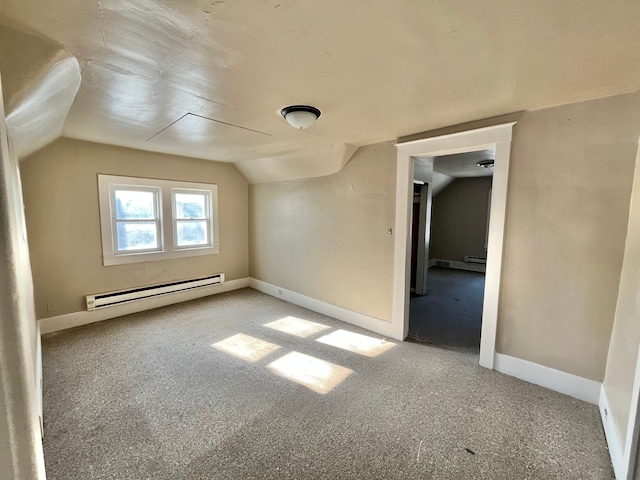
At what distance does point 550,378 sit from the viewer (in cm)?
213

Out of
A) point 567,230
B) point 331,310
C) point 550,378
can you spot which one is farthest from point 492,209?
point 331,310

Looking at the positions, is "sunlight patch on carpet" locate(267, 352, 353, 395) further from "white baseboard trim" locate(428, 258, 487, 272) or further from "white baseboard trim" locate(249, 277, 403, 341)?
"white baseboard trim" locate(428, 258, 487, 272)

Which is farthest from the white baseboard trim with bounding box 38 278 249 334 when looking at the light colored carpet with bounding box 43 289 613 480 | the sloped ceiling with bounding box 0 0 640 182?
the sloped ceiling with bounding box 0 0 640 182

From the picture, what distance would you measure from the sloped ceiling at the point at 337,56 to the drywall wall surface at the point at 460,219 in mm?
4792

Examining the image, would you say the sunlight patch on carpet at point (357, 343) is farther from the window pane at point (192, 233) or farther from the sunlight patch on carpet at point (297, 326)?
the window pane at point (192, 233)

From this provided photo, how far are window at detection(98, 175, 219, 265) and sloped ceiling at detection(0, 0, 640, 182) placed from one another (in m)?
1.40

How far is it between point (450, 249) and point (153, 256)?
655 centimetres

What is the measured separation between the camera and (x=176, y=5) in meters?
1.04

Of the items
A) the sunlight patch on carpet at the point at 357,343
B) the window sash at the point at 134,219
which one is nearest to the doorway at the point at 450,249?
the sunlight patch on carpet at the point at 357,343

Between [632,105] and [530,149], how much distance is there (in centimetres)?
55

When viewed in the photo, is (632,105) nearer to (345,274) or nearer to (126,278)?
(345,274)

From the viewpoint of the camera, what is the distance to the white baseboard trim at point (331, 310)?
10.2 ft

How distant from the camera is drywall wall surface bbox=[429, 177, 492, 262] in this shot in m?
6.37

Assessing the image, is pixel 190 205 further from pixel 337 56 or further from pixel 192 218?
pixel 337 56
